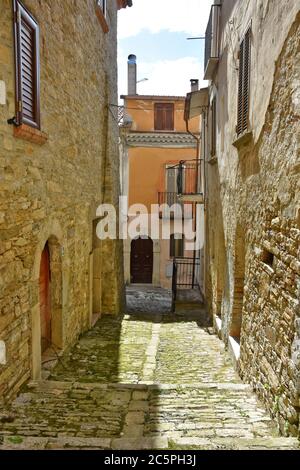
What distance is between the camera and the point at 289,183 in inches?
140

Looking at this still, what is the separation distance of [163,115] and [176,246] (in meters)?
6.11

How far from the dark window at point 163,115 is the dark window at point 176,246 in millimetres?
5204

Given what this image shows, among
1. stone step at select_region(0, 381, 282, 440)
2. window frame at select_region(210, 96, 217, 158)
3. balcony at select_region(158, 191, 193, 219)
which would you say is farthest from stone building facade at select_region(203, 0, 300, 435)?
balcony at select_region(158, 191, 193, 219)

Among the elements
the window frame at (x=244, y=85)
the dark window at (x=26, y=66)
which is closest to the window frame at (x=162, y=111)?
the window frame at (x=244, y=85)

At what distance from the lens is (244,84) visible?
583cm

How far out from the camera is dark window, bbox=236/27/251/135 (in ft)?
18.2

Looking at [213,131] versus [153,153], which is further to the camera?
[153,153]

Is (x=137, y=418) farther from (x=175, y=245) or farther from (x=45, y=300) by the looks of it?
(x=175, y=245)

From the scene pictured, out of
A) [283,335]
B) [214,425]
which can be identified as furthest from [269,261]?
[214,425]

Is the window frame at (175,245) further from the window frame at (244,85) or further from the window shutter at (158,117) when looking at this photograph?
the window frame at (244,85)

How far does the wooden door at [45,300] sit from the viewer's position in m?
5.70

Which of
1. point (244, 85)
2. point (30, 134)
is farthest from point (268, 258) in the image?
point (30, 134)

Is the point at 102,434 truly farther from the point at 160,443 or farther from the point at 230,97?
the point at 230,97
